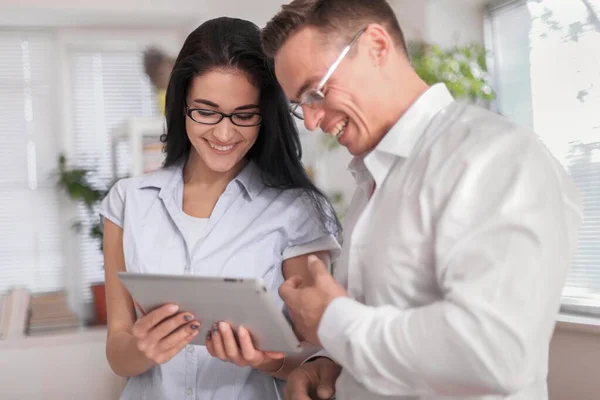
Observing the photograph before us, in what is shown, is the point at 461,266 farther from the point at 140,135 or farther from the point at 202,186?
the point at 140,135

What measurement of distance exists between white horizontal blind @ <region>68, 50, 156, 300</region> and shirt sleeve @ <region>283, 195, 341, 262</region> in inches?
107

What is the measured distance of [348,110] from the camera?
114 centimetres

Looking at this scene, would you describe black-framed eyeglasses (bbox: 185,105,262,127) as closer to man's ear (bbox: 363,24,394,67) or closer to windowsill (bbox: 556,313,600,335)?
man's ear (bbox: 363,24,394,67)

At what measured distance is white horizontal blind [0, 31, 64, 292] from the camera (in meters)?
4.07

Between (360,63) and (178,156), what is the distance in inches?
29.1

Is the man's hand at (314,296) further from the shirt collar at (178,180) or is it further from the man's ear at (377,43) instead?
the shirt collar at (178,180)

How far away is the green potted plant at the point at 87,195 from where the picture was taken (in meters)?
3.96

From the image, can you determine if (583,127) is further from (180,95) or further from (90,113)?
(90,113)

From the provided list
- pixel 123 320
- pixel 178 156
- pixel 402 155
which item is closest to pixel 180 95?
pixel 178 156

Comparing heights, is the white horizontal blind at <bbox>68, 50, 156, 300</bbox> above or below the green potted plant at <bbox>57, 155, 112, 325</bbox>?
above

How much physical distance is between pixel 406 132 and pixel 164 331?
572mm

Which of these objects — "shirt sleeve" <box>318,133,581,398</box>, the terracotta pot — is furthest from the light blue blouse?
the terracotta pot

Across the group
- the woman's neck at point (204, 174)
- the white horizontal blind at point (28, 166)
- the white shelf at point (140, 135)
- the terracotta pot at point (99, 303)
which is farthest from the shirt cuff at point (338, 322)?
the white horizontal blind at point (28, 166)

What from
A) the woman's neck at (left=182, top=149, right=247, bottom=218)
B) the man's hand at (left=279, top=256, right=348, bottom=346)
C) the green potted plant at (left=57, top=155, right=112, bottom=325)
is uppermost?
the man's hand at (left=279, top=256, right=348, bottom=346)
